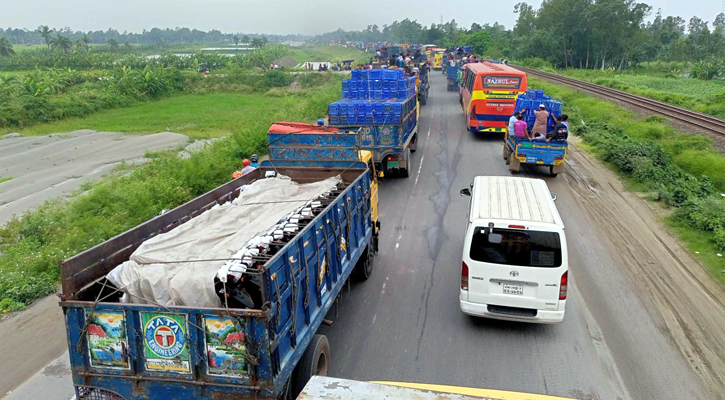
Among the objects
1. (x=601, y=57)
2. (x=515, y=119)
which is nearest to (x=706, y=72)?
(x=601, y=57)

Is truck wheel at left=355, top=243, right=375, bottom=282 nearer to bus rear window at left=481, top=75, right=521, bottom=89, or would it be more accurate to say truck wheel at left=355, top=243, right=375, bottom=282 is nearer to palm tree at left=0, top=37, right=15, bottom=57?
bus rear window at left=481, top=75, right=521, bottom=89

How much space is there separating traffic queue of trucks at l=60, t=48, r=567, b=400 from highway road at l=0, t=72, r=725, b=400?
0.61 meters

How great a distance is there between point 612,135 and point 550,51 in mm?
55668

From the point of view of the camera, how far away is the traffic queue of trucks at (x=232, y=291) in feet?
14.2

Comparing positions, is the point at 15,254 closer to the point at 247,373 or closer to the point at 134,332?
the point at 134,332

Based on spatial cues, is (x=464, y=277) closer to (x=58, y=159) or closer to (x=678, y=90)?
(x=58, y=159)

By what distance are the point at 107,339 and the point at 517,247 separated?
4947mm

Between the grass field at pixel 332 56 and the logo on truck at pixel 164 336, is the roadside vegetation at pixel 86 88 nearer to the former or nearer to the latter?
the logo on truck at pixel 164 336

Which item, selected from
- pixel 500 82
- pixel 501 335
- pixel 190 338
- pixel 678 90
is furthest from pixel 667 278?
pixel 678 90

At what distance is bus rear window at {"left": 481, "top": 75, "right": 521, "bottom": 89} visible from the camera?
20312 millimetres

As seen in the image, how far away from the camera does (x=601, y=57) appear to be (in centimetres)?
6856

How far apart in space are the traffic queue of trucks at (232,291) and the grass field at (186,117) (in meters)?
16.3

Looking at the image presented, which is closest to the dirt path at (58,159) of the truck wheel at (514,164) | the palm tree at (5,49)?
the truck wheel at (514,164)

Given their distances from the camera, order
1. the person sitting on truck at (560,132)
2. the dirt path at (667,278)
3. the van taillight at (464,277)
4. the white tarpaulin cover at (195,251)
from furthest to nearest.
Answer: the person sitting on truck at (560,132) → the van taillight at (464,277) → the dirt path at (667,278) → the white tarpaulin cover at (195,251)
